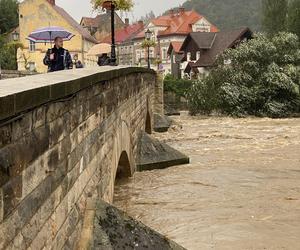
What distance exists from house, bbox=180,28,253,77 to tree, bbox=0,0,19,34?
22566mm

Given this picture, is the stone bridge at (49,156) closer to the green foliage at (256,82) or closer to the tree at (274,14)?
the green foliage at (256,82)

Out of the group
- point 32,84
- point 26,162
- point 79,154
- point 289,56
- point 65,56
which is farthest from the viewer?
point 289,56

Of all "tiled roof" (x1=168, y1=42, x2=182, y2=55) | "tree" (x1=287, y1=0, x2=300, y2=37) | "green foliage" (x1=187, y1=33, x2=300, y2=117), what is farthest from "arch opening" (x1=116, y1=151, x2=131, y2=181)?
"tiled roof" (x1=168, y1=42, x2=182, y2=55)

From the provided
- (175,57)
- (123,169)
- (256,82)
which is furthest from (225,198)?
(175,57)

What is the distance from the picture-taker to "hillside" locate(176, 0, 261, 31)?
121688mm

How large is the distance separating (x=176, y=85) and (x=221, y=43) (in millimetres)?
12929

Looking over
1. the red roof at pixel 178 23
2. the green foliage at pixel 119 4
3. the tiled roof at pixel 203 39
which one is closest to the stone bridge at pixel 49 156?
the green foliage at pixel 119 4

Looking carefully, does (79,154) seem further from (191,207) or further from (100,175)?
(191,207)

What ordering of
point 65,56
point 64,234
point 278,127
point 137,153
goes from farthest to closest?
point 278,127 → point 137,153 → point 65,56 → point 64,234

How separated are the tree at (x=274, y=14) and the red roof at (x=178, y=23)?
1446 cm

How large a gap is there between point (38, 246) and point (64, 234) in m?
0.87

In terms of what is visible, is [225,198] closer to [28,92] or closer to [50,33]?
[50,33]

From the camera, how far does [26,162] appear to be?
3.69 metres

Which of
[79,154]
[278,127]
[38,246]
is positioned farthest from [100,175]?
[278,127]
